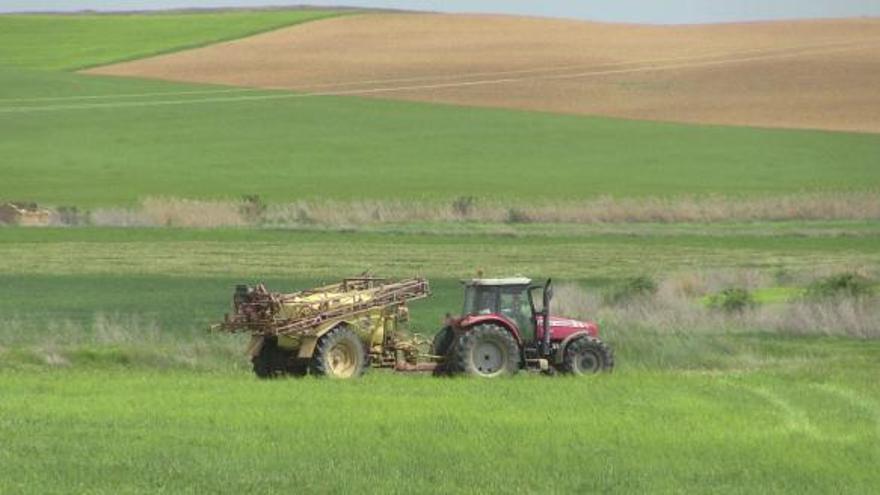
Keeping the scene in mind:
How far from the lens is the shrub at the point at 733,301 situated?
116ft

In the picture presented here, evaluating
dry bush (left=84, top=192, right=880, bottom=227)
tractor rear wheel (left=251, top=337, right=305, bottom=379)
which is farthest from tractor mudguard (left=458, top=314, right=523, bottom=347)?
dry bush (left=84, top=192, right=880, bottom=227)

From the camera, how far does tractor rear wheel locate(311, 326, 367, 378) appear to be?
2534 cm

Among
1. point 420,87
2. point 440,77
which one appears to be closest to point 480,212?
point 420,87

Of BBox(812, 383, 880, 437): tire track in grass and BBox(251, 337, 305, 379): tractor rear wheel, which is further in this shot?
BBox(251, 337, 305, 379): tractor rear wheel

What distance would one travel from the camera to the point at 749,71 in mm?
101312

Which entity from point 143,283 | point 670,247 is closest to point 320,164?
point 670,247

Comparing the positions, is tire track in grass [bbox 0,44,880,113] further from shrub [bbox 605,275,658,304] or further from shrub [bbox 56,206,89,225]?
shrub [bbox 605,275,658,304]

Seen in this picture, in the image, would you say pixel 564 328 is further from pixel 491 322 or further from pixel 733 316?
pixel 733 316

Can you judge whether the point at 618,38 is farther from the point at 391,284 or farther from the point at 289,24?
the point at 391,284

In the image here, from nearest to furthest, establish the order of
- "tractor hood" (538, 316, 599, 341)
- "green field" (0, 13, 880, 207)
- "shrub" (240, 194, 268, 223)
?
"tractor hood" (538, 316, 599, 341) < "shrub" (240, 194, 268, 223) < "green field" (0, 13, 880, 207)

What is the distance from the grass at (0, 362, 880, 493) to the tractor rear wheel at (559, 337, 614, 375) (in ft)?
3.69

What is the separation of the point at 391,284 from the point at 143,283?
51.8ft

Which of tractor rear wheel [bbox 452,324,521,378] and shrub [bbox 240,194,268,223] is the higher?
shrub [bbox 240,194,268,223]

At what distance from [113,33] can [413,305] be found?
9346 cm
